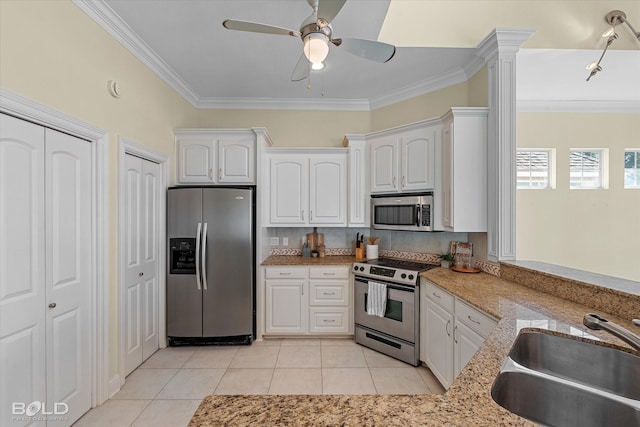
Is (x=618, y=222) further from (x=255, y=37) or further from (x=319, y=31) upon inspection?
(x=255, y=37)

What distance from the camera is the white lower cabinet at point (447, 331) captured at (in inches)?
73.2

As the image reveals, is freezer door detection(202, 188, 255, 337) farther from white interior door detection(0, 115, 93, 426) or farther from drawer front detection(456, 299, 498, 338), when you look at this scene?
drawer front detection(456, 299, 498, 338)

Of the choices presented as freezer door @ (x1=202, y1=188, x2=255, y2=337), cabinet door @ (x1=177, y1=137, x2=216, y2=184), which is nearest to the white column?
freezer door @ (x1=202, y1=188, x2=255, y2=337)

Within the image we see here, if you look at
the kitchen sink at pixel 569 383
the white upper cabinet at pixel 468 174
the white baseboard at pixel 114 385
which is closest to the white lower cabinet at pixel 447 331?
the kitchen sink at pixel 569 383

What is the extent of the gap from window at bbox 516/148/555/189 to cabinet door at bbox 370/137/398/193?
2.23m

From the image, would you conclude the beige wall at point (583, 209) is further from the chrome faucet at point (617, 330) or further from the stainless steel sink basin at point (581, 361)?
the chrome faucet at point (617, 330)

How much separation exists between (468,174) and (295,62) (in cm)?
206

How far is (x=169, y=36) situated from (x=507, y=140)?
10.2ft

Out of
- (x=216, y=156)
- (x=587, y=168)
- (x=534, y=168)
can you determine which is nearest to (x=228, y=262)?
(x=216, y=156)

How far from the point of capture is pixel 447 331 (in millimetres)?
2244

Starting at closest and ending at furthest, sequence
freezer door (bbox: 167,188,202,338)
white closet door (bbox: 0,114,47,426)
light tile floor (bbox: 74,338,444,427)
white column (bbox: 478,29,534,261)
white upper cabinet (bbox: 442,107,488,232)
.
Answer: white closet door (bbox: 0,114,47,426), light tile floor (bbox: 74,338,444,427), white column (bbox: 478,29,534,261), white upper cabinet (bbox: 442,107,488,232), freezer door (bbox: 167,188,202,338)

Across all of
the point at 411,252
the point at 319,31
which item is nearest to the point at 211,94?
the point at 319,31

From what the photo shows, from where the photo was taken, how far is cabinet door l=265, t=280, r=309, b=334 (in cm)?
327

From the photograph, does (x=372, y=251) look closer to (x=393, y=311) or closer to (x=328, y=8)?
(x=393, y=311)
